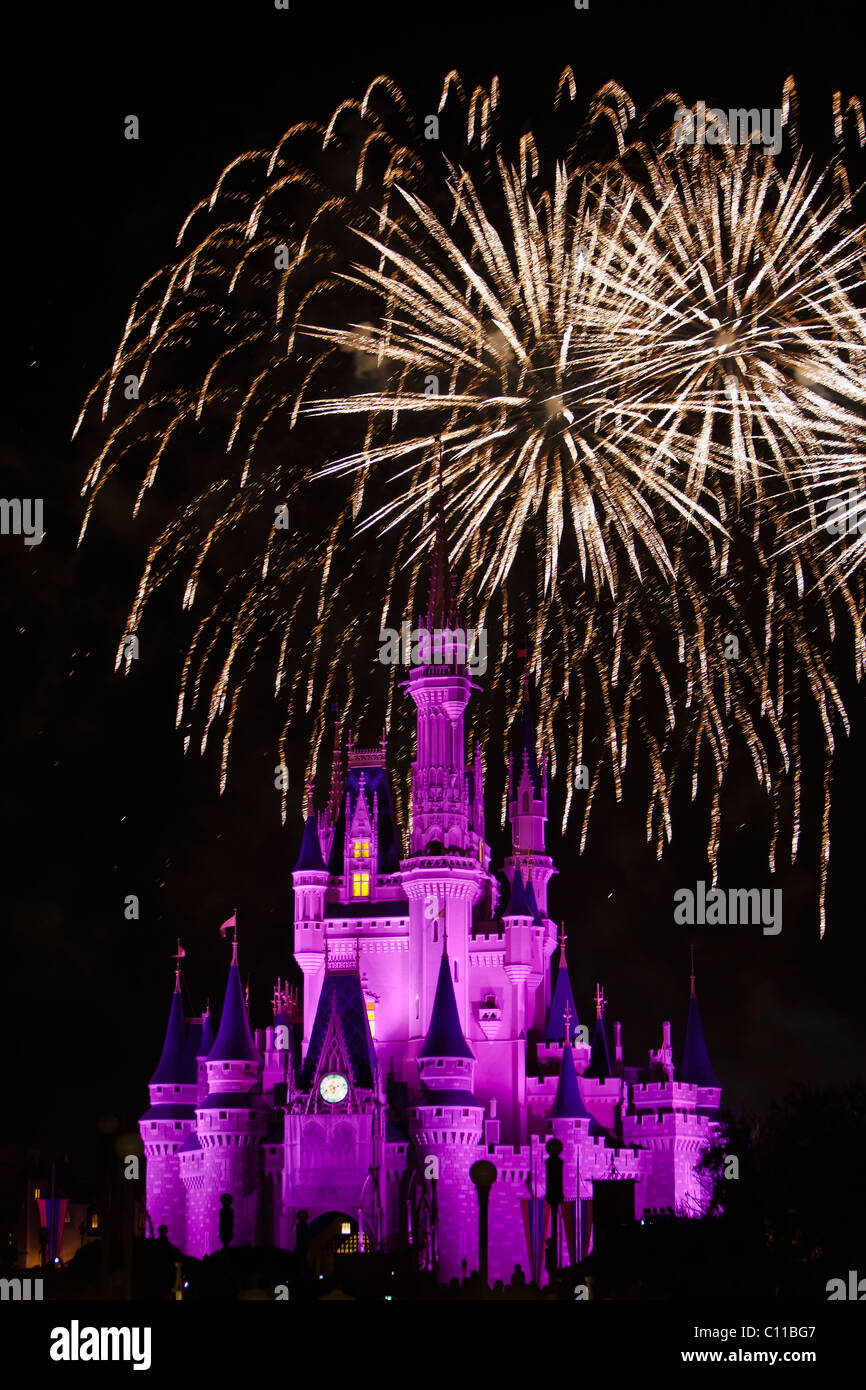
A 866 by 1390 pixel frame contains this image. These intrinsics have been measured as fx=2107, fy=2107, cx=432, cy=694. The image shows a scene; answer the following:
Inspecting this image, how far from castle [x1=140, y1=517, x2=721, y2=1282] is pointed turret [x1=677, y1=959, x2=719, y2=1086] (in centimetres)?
13

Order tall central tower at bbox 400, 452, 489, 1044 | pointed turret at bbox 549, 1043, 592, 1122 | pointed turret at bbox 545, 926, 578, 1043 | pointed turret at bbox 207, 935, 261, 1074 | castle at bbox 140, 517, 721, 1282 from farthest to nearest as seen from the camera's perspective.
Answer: pointed turret at bbox 545, 926, 578, 1043 < tall central tower at bbox 400, 452, 489, 1044 < pointed turret at bbox 207, 935, 261, 1074 < pointed turret at bbox 549, 1043, 592, 1122 < castle at bbox 140, 517, 721, 1282

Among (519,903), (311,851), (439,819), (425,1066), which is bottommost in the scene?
(425,1066)

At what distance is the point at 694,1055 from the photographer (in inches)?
4166

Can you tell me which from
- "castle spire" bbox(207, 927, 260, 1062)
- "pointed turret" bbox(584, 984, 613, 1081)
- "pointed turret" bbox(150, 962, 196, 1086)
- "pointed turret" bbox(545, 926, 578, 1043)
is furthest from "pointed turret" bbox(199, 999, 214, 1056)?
"pointed turret" bbox(584, 984, 613, 1081)

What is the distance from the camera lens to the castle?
9288cm

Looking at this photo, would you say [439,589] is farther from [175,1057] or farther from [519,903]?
[175,1057]

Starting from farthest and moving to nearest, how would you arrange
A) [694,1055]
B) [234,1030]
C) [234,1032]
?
[694,1055] → [234,1030] → [234,1032]

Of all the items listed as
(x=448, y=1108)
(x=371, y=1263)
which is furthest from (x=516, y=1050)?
(x=371, y=1263)

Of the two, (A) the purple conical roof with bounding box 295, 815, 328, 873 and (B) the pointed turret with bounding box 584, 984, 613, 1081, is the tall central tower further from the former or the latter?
(B) the pointed turret with bounding box 584, 984, 613, 1081

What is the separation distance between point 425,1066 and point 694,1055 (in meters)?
17.0

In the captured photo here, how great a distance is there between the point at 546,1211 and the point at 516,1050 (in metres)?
9.55

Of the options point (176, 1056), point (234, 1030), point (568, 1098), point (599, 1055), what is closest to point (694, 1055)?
point (599, 1055)

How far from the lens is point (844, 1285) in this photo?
174ft
